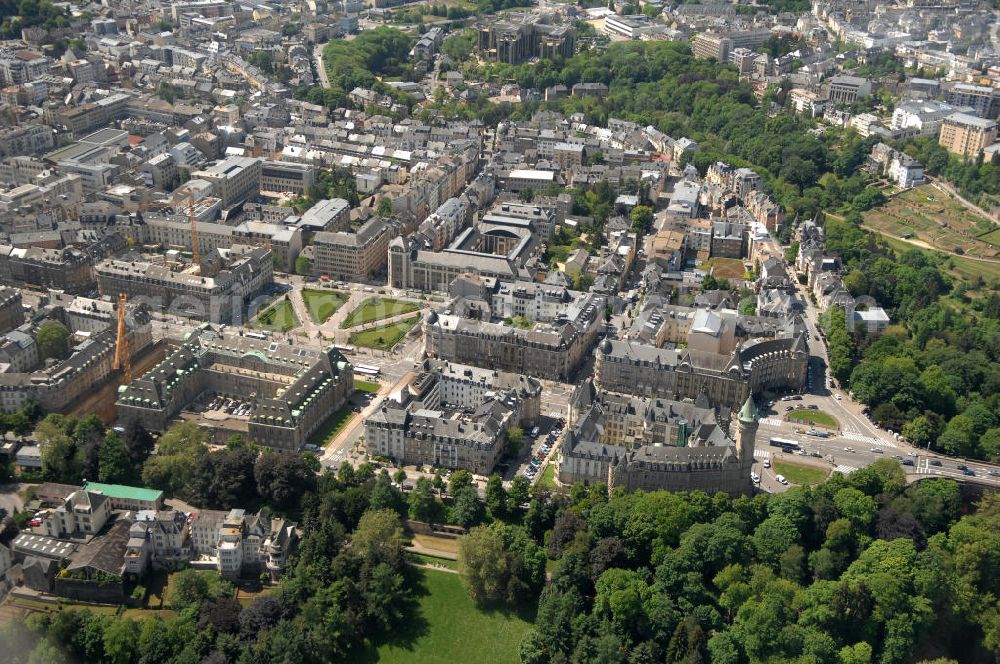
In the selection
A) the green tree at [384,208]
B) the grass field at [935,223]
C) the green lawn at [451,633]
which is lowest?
the green lawn at [451,633]

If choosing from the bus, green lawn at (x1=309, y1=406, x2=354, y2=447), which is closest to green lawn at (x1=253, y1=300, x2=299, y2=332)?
green lawn at (x1=309, y1=406, x2=354, y2=447)

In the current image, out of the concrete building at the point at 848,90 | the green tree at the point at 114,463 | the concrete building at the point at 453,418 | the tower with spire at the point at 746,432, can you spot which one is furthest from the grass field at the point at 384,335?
the concrete building at the point at 848,90

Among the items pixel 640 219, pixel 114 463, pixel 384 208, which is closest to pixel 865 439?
pixel 640 219

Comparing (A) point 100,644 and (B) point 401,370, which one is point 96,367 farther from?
(A) point 100,644

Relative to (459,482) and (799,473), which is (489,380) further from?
(799,473)

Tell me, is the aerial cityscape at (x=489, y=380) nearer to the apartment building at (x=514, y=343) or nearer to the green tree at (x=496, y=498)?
the apartment building at (x=514, y=343)
